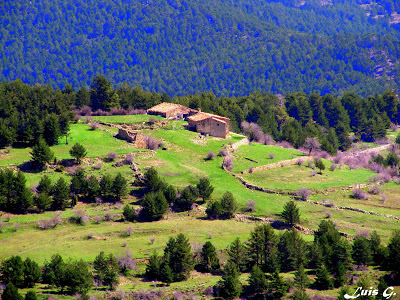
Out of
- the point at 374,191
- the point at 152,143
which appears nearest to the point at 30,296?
the point at 152,143

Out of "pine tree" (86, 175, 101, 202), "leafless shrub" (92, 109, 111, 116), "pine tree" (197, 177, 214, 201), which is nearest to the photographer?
"pine tree" (86, 175, 101, 202)

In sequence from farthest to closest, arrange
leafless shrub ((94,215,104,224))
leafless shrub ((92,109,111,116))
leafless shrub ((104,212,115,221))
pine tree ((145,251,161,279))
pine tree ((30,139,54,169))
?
leafless shrub ((92,109,111,116)), pine tree ((30,139,54,169)), leafless shrub ((104,212,115,221)), leafless shrub ((94,215,104,224)), pine tree ((145,251,161,279))

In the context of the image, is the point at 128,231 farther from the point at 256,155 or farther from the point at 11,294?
the point at 256,155

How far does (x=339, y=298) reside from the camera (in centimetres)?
4581

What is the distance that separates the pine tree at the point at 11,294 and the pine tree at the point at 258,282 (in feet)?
63.3

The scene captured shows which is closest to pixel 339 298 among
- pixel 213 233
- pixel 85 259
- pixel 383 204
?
pixel 213 233

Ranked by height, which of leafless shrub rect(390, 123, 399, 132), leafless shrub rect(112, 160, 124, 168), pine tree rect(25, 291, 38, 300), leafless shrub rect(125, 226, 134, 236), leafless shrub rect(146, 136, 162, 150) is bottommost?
pine tree rect(25, 291, 38, 300)

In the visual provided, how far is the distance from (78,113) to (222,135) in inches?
1140

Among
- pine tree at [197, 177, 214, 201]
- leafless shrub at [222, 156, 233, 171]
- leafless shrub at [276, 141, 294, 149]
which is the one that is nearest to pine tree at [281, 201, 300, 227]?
pine tree at [197, 177, 214, 201]

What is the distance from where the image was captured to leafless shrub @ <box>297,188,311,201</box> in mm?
71769

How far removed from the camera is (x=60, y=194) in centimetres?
6488

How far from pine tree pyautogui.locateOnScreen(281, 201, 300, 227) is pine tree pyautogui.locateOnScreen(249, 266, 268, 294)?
14350 mm

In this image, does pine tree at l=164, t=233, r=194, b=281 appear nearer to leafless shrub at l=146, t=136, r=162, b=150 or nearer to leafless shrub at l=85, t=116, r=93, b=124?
leafless shrub at l=146, t=136, r=162, b=150

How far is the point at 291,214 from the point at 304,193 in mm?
8802
